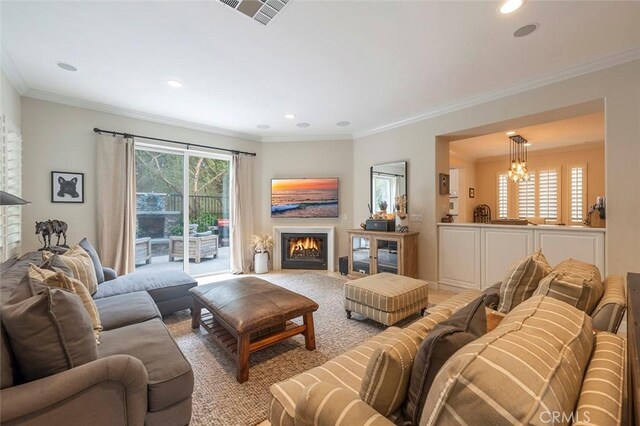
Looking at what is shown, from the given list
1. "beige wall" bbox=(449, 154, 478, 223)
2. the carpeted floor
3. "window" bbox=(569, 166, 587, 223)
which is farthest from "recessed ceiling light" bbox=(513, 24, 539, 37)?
"window" bbox=(569, 166, 587, 223)

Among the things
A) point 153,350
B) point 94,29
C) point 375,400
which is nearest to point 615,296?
point 375,400

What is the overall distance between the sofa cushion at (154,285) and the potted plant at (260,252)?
215cm

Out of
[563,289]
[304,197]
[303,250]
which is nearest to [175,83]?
[304,197]

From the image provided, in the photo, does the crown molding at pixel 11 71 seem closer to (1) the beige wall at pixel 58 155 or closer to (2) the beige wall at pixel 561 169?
(1) the beige wall at pixel 58 155

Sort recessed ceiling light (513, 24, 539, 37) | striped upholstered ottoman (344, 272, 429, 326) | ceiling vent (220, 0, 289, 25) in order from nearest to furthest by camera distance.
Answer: ceiling vent (220, 0, 289, 25) < recessed ceiling light (513, 24, 539, 37) < striped upholstered ottoman (344, 272, 429, 326)

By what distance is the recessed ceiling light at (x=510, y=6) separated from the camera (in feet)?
6.53

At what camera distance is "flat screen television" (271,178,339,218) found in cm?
564

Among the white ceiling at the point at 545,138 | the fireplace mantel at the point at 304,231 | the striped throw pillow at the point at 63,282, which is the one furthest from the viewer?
the fireplace mantel at the point at 304,231

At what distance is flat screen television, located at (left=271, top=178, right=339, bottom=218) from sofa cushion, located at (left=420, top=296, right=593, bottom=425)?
4881 millimetres

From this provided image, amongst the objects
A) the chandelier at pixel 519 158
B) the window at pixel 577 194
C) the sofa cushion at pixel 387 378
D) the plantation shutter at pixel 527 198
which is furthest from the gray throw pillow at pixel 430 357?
the plantation shutter at pixel 527 198

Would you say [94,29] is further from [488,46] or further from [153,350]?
[488,46]

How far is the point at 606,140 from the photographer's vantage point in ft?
9.34

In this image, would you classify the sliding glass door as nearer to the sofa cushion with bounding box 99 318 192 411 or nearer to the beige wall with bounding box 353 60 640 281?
the sofa cushion with bounding box 99 318 192 411

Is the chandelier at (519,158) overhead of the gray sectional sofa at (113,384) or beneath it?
overhead
